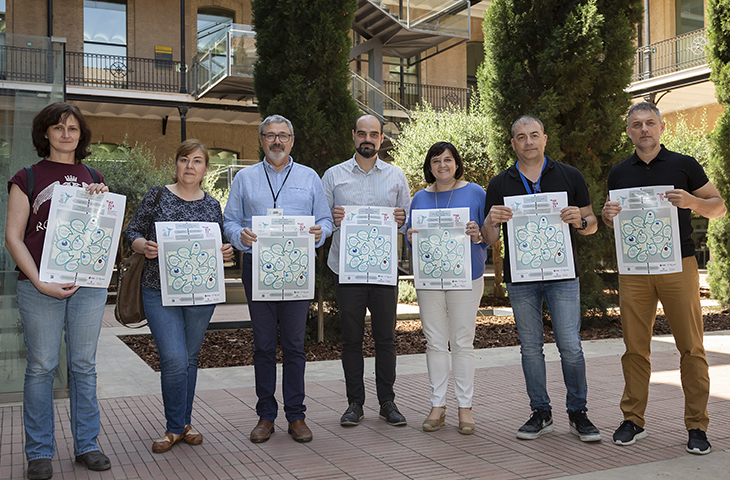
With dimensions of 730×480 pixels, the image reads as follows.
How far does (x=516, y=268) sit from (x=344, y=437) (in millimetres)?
1586

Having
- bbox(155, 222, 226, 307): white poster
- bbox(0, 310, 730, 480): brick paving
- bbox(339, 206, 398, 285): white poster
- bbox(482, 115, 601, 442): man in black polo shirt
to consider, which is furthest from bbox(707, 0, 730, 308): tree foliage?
bbox(155, 222, 226, 307): white poster

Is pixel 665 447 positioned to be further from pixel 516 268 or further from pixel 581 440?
pixel 516 268

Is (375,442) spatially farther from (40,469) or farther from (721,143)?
(721,143)

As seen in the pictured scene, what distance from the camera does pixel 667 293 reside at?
4.07 metres

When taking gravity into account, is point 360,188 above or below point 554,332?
above

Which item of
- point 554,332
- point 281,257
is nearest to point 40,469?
point 281,257

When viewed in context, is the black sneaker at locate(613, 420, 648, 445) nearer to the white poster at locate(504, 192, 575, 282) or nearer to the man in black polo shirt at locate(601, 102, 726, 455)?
the man in black polo shirt at locate(601, 102, 726, 455)

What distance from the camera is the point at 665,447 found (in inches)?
157

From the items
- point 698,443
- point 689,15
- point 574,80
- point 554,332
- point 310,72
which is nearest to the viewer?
point 698,443

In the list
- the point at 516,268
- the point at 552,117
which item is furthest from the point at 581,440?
the point at 552,117

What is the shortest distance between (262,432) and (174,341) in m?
0.82

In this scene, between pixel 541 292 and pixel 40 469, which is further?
pixel 541 292

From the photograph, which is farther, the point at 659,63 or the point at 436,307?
the point at 659,63

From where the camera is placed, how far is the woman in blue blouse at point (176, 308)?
157 inches
